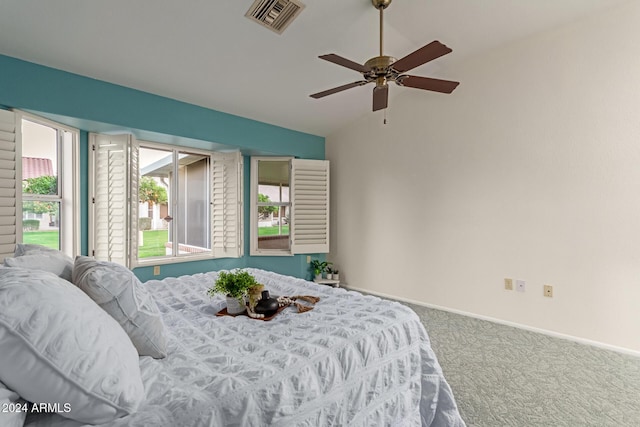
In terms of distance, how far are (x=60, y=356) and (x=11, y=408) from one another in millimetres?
130

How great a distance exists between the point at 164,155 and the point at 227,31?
1903 mm

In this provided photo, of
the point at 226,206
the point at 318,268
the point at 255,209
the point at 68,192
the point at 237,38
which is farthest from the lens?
the point at 318,268

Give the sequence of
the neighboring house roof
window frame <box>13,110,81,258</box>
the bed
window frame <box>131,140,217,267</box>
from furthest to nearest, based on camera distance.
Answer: window frame <box>131,140,217,267</box>, window frame <box>13,110,81,258</box>, the neighboring house roof, the bed

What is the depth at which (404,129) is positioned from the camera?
13.8 ft

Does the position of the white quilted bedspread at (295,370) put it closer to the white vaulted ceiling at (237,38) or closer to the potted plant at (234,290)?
the potted plant at (234,290)

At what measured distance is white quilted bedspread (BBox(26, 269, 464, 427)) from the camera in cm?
97

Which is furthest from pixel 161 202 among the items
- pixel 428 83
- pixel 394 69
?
pixel 428 83

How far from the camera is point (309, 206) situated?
4.64 meters

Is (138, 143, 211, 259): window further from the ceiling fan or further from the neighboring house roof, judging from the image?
the ceiling fan

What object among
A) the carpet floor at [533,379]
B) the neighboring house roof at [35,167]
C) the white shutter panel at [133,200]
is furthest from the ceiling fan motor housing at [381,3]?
the neighboring house roof at [35,167]

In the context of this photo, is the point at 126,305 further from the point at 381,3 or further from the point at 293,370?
the point at 381,3

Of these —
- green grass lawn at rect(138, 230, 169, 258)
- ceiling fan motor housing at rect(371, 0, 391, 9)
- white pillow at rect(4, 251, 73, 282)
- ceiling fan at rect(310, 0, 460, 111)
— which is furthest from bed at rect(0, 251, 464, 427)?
ceiling fan motor housing at rect(371, 0, 391, 9)

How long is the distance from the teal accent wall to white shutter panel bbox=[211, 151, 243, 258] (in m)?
0.19

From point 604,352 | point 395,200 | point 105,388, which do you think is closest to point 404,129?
point 395,200
